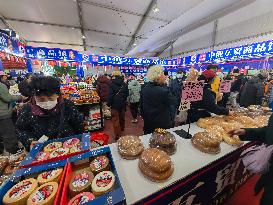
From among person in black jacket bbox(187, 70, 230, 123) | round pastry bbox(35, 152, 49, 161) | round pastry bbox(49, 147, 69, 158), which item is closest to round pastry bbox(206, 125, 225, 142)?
person in black jacket bbox(187, 70, 230, 123)

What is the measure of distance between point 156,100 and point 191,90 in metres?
0.64

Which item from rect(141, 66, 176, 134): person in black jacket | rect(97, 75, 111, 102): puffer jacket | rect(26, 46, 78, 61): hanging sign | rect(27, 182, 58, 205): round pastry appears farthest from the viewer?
rect(26, 46, 78, 61): hanging sign

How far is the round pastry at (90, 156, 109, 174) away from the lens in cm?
113

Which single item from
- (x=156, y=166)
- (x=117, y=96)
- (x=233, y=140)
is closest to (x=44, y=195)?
(x=156, y=166)

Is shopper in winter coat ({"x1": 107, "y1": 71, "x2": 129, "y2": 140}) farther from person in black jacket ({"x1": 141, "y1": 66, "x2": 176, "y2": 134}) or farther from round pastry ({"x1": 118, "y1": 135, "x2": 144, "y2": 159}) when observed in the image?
round pastry ({"x1": 118, "y1": 135, "x2": 144, "y2": 159})

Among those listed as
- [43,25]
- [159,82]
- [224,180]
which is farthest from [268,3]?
[43,25]

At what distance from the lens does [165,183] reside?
4.00ft

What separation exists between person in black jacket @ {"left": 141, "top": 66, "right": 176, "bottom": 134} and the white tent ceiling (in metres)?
6.90

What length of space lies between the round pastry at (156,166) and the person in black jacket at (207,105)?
3.88 feet

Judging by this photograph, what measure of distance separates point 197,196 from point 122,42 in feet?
51.3

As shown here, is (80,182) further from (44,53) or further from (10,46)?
(44,53)

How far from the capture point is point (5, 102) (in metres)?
3.35

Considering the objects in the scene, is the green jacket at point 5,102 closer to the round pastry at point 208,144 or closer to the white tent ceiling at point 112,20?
the round pastry at point 208,144

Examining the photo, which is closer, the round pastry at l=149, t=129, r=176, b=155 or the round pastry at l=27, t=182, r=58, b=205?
the round pastry at l=27, t=182, r=58, b=205
